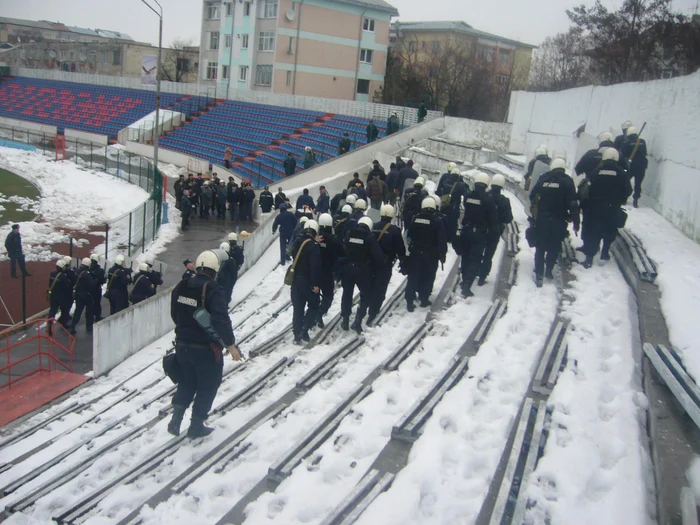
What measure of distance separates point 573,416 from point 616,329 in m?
2.45

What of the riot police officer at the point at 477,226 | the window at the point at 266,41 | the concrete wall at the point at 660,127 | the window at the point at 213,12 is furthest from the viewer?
the window at the point at 213,12

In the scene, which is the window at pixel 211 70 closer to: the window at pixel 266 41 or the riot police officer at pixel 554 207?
the window at pixel 266 41

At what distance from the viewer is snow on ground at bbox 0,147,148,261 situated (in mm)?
21750

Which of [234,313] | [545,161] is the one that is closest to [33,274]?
[234,313]

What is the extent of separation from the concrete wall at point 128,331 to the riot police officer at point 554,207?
23.3ft

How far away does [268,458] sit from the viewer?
582cm

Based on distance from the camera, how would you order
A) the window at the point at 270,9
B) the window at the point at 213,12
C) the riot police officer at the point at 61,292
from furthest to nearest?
the window at the point at 213,12
the window at the point at 270,9
the riot police officer at the point at 61,292

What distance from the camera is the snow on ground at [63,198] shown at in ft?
71.4

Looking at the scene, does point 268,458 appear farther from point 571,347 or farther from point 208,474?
point 571,347

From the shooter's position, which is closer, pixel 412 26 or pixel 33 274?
pixel 33 274

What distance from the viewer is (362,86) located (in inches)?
1953

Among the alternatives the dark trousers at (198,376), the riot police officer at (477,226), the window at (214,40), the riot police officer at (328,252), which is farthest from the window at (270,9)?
the dark trousers at (198,376)

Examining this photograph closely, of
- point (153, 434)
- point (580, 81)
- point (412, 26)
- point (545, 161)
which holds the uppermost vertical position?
point (412, 26)

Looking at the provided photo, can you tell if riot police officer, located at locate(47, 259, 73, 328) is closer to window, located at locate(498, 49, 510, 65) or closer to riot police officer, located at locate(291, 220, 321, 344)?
riot police officer, located at locate(291, 220, 321, 344)
